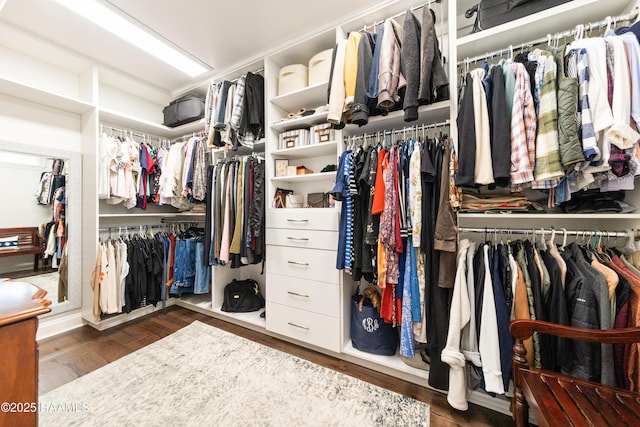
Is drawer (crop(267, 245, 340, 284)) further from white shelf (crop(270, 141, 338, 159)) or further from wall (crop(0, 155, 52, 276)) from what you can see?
wall (crop(0, 155, 52, 276))

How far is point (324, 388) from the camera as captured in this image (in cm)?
148

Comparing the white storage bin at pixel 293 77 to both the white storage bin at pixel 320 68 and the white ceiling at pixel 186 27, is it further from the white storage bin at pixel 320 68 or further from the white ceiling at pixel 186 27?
the white ceiling at pixel 186 27

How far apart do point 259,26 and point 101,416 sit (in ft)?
8.95

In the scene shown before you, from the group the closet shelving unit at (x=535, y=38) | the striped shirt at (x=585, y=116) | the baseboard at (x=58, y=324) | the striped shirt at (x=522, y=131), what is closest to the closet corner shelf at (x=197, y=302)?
the baseboard at (x=58, y=324)

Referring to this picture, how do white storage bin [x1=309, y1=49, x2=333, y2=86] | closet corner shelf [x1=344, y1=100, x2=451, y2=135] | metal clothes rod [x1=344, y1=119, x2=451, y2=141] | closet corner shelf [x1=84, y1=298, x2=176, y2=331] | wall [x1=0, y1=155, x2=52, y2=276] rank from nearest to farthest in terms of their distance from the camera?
closet corner shelf [x1=344, y1=100, x2=451, y2=135] < metal clothes rod [x1=344, y1=119, x2=451, y2=141] < white storage bin [x1=309, y1=49, x2=333, y2=86] < wall [x1=0, y1=155, x2=52, y2=276] < closet corner shelf [x1=84, y1=298, x2=176, y2=331]

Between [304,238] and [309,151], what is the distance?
30.5 inches

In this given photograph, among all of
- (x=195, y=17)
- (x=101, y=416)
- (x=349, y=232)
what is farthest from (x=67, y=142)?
(x=349, y=232)

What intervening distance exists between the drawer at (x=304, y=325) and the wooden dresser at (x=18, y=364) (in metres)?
1.36

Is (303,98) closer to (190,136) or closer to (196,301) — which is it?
(190,136)

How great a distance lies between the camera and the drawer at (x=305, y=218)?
1734 millimetres

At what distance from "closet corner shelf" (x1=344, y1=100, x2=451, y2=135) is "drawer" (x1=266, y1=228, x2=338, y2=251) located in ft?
2.67

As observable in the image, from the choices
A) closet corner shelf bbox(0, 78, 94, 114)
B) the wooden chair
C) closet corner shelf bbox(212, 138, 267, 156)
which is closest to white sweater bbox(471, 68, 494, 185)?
the wooden chair

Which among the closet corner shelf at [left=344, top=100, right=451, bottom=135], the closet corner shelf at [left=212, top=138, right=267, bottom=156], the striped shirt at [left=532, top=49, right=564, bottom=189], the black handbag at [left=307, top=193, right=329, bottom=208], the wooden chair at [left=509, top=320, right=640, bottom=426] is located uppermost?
the closet corner shelf at [left=212, top=138, right=267, bottom=156]

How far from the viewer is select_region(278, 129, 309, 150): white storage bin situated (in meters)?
2.02
